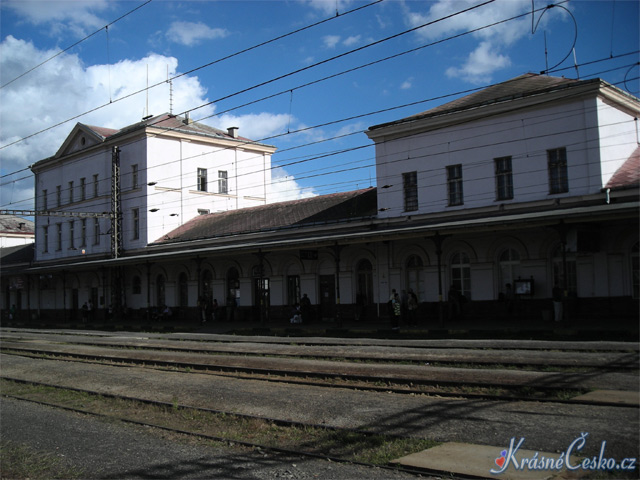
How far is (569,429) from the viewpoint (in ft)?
25.6

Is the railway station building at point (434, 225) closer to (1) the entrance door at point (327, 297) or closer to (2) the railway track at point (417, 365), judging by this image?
(1) the entrance door at point (327, 297)

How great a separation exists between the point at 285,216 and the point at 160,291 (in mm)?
11076

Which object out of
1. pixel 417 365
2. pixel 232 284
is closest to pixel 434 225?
pixel 417 365

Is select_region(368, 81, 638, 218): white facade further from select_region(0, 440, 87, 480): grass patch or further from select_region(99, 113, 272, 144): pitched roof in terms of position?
select_region(0, 440, 87, 480): grass patch

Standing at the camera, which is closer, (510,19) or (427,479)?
(427,479)

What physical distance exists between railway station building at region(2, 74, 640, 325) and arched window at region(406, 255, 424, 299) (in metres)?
0.09

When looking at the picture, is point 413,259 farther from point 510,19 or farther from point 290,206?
point 510,19

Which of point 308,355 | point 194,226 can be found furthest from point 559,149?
point 194,226

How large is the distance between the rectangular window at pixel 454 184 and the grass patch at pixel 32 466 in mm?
20604

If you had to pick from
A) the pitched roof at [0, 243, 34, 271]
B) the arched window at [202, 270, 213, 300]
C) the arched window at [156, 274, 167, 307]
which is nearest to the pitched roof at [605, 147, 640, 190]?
the arched window at [202, 270, 213, 300]

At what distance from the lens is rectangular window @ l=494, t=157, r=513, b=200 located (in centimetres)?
2414

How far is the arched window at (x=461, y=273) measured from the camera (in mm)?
24538

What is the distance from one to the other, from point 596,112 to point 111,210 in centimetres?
3065

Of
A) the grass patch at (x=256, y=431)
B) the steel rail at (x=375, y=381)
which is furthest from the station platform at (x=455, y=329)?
the grass patch at (x=256, y=431)
